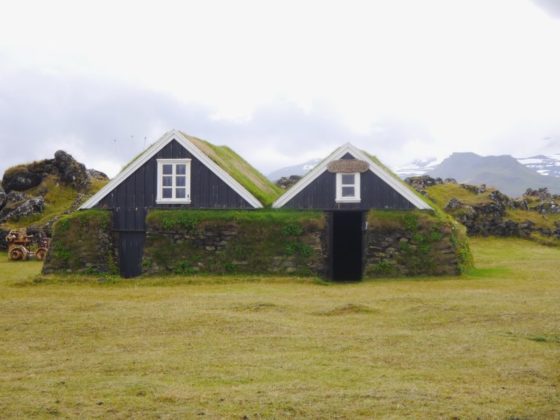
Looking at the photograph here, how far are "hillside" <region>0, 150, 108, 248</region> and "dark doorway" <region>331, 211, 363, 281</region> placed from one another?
24.3 metres

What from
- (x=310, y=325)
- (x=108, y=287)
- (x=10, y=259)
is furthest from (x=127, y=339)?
(x=10, y=259)

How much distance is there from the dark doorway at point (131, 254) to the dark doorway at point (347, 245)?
1069 centimetres

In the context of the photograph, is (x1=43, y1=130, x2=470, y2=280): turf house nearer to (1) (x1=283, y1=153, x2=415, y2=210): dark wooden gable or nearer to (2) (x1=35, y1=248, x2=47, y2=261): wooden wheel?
(1) (x1=283, y1=153, x2=415, y2=210): dark wooden gable

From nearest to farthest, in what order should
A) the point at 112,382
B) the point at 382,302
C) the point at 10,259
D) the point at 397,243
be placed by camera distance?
the point at 112,382, the point at 382,302, the point at 397,243, the point at 10,259

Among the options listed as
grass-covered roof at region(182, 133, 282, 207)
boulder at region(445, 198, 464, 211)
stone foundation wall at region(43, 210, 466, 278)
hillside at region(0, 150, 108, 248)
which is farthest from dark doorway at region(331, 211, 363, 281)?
boulder at region(445, 198, 464, 211)

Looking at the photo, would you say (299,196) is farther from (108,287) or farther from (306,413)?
(306,413)

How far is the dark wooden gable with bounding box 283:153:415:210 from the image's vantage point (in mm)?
32688

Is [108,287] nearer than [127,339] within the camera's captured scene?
No

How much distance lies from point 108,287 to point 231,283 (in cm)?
518

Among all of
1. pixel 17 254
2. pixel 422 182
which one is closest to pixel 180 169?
pixel 17 254

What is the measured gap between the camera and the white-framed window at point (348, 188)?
107ft

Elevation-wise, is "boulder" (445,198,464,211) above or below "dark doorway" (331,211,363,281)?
above

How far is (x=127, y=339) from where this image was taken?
54.5ft

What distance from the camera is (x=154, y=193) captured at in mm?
32781
